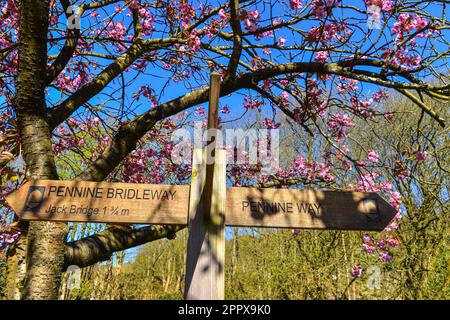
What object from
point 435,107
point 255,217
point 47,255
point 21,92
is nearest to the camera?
point 255,217

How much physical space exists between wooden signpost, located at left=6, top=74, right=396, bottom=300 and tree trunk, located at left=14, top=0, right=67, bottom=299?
43cm

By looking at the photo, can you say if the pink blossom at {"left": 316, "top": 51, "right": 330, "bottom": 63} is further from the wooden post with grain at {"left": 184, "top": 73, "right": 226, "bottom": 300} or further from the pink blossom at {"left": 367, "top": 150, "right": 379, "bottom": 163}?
the wooden post with grain at {"left": 184, "top": 73, "right": 226, "bottom": 300}

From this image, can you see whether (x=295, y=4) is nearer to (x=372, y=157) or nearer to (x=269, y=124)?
(x=269, y=124)

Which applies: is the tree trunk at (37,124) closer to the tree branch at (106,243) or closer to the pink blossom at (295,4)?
the tree branch at (106,243)

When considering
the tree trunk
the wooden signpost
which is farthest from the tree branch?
the wooden signpost

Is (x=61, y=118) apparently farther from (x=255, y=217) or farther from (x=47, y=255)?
(x=255, y=217)

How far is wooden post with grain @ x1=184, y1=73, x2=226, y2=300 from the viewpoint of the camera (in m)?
1.29

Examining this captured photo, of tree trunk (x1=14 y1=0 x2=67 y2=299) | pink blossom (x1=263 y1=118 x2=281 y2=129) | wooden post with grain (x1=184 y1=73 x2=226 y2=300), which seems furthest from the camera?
pink blossom (x1=263 y1=118 x2=281 y2=129)

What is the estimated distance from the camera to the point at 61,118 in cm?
240

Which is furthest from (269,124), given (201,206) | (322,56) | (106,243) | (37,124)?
(201,206)
